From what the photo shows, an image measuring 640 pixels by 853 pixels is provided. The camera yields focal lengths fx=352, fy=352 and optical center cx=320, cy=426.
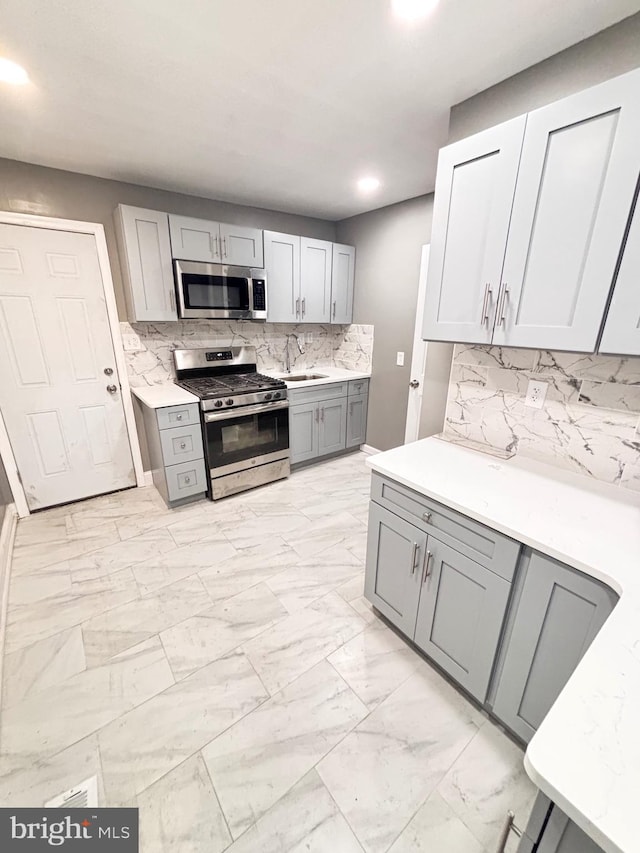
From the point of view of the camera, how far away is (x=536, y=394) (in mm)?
1668

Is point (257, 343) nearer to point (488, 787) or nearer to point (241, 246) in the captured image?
point (241, 246)

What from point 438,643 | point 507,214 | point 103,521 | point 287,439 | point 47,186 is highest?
point 47,186

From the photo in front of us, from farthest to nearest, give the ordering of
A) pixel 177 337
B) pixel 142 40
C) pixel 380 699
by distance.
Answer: pixel 177 337
pixel 380 699
pixel 142 40

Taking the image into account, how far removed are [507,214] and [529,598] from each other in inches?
56.2

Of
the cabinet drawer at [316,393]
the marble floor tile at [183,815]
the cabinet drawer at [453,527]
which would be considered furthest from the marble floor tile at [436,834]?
the cabinet drawer at [316,393]

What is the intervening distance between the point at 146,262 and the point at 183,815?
309cm

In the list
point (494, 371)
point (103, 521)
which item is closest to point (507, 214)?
point (494, 371)

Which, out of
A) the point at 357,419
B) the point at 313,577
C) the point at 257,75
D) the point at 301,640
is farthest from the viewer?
the point at 357,419

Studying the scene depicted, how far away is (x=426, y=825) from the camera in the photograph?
114 cm

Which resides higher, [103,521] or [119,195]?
[119,195]

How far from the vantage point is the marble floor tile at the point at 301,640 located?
1.63 metres

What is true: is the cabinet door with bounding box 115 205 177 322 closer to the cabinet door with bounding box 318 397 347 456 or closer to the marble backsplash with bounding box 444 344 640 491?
the cabinet door with bounding box 318 397 347 456

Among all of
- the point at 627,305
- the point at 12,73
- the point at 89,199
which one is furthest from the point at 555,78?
the point at 89,199

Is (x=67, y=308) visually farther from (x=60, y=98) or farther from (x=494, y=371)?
(x=494, y=371)
